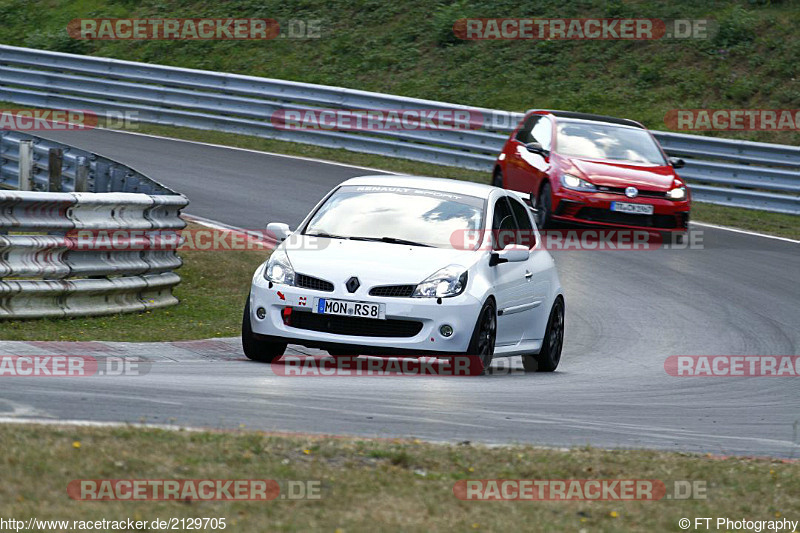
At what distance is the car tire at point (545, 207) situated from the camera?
17.5m

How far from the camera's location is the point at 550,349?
1084cm

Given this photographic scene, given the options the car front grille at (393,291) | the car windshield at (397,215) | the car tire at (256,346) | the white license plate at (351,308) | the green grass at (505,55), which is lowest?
the car tire at (256,346)

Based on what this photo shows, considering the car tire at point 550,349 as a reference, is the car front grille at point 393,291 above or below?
above

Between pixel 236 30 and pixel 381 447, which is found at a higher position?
pixel 236 30

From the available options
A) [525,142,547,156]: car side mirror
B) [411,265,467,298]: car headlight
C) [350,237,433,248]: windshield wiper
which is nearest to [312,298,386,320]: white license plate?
[411,265,467,298]: car headlight

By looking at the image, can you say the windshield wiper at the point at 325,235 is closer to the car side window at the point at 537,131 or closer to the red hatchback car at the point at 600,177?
the red hatchback car at the point at 600,177

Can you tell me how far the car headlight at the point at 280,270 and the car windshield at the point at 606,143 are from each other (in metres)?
8.89

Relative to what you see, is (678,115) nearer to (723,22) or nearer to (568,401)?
(723,22)

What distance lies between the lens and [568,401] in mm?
8523

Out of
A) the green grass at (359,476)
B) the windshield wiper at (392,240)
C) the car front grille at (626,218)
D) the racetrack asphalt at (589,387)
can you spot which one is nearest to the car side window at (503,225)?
the windshield wiper at (392,240)

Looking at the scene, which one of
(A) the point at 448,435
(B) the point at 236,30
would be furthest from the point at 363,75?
(A) the point at 448,435

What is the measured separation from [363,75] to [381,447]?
2350 cm

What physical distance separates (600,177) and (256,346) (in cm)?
882

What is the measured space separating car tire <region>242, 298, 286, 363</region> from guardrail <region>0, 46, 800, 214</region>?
45.3 ft
